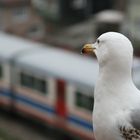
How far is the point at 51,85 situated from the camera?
1253cm

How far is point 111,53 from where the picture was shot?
8.20 feet

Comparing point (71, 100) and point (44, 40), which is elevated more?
point (44, 40)

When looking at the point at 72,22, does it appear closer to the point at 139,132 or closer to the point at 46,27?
the point at 46,27

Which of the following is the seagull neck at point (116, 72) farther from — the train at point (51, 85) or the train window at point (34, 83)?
the train window at point (34, 83)

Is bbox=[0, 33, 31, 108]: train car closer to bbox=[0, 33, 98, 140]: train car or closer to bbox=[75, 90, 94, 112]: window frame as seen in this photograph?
bbox=[0, 33, 98, 140]: train car

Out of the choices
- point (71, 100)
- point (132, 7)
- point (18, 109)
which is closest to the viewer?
point (71, 100)

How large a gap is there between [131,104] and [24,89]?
35.9ft

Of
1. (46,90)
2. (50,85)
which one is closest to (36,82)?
(46,90)

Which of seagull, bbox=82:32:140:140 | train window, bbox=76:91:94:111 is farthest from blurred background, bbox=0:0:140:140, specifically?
seagull, bbox=82:32:140:140

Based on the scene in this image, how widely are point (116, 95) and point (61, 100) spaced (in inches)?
395

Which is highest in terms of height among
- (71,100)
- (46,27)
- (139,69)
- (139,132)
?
(46,27)

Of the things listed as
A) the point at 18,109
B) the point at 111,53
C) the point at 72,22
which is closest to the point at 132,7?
the point at 72,22

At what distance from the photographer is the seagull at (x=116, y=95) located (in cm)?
248

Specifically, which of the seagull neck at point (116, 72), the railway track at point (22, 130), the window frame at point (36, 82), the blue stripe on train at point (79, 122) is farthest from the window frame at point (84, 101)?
the seagull neck at point (116, 72)
